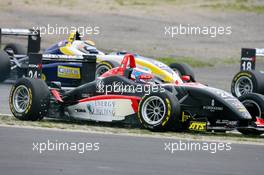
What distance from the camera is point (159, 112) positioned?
15.9 metres

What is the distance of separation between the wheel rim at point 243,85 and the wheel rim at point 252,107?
5582 millimetres

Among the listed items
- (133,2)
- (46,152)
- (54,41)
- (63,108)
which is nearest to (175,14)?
(133,2)

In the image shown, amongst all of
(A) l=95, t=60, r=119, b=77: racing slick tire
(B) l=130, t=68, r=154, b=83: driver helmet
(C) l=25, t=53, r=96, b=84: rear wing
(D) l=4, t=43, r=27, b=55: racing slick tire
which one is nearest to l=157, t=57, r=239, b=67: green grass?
(D) l=4, t=43, r=27, b=55: racing slick tire

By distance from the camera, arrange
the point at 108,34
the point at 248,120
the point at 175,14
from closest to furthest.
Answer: the point at 248,120 < the point at 108,34 < the point at 175,14

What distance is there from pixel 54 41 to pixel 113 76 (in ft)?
61.4

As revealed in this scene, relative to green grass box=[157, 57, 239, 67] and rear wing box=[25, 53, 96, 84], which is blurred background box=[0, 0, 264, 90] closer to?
green grass box=[157, 57, 239, 67]

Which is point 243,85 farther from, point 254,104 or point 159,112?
point 159,112

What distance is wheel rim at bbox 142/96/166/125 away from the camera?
1585 centimetres

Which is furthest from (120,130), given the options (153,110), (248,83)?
(248,83)

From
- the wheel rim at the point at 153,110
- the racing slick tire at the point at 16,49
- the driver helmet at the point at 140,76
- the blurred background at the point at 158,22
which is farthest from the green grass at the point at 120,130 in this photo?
the blurred background at the point at 158,22

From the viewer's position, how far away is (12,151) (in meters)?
12.7

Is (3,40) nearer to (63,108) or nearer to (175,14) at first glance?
(175,14)

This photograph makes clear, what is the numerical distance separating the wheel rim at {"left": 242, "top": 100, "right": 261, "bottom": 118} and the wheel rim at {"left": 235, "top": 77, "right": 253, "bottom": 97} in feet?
18.3

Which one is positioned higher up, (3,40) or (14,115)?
(3,40)
